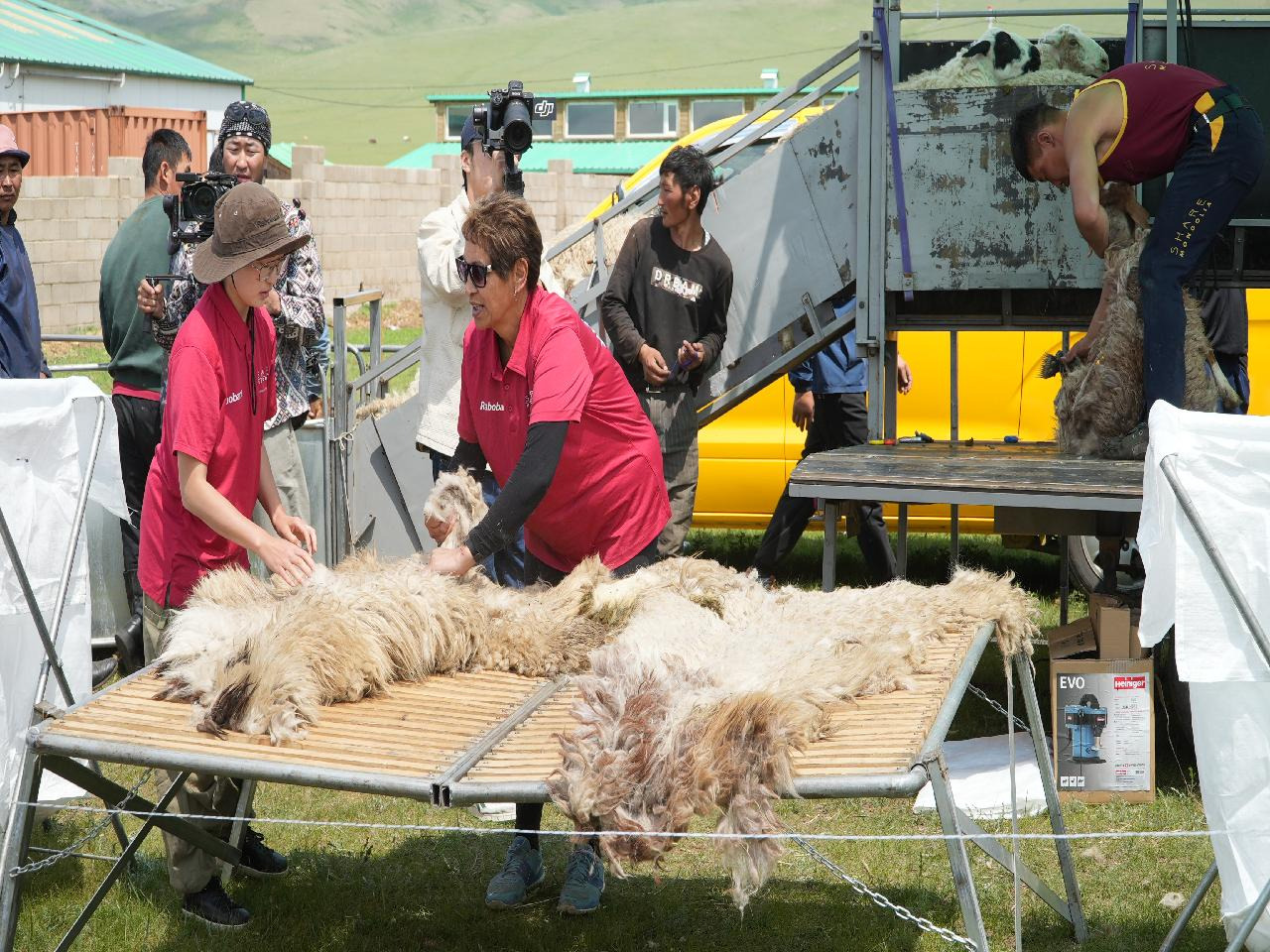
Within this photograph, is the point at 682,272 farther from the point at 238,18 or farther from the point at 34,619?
the point at 238,18

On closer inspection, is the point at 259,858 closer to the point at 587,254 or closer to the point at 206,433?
the point at 206,433

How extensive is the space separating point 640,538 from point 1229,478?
1687 millimetres

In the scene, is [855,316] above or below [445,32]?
below

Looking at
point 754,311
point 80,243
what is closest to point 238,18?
point 80,243

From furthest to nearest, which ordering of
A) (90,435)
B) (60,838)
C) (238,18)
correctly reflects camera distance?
(238,18) → (60,838) → (90,435)

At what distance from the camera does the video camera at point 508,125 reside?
5523mm

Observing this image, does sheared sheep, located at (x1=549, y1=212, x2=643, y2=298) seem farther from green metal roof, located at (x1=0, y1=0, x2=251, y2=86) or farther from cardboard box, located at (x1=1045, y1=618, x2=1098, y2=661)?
green metal roof, located at (x1=0, y1=0, x2=251, y2=86)

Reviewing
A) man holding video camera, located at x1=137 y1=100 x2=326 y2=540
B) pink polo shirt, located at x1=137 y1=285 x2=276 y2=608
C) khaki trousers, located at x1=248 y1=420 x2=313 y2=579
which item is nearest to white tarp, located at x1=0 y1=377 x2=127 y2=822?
pink polo shirt, located at x1=137 y1=285 x2=276 y2=608

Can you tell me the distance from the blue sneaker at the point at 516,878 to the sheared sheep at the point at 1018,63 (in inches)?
147

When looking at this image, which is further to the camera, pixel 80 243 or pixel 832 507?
pixel 80 243

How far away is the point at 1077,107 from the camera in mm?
5434

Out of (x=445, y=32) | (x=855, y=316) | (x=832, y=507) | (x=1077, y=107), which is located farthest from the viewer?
(x=445, y=32)

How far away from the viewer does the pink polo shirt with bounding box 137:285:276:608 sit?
11.9ft

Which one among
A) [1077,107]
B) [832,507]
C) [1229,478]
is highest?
[1077,107]
